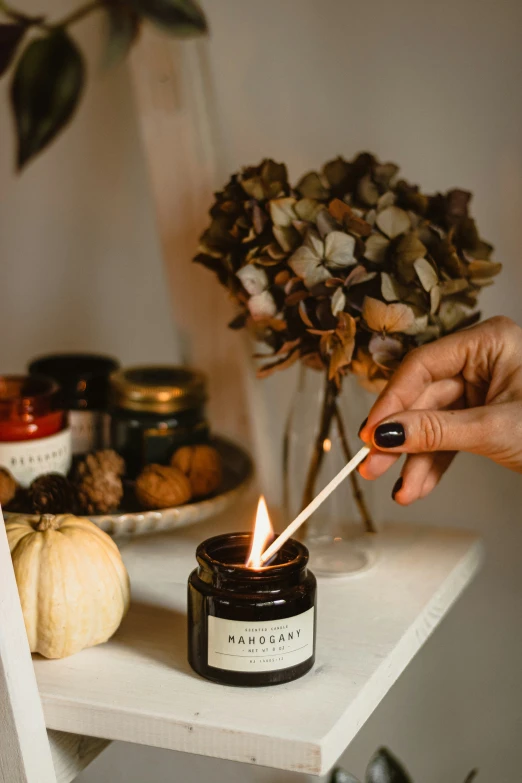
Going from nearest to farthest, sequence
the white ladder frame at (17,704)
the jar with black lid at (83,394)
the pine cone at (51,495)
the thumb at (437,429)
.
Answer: the white ladder frame at (17,704)
the thumb at (437,429)
the pine cone at (51,495)
the jar with black lid at (83,394)

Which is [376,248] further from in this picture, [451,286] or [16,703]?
[16,703]

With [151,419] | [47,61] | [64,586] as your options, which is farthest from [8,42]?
[64,586]

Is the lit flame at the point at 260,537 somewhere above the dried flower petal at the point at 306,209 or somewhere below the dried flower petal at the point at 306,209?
below

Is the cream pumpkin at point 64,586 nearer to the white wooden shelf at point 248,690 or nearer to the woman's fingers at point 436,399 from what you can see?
the white wooden shelf at point 248,690

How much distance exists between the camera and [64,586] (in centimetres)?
61

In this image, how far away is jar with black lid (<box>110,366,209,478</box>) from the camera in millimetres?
854

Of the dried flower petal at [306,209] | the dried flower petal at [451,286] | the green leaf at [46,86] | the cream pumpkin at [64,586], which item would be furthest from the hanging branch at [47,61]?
the cream pumpkin at [64,586]

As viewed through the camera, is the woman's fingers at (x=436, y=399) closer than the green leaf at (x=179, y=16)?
Yes

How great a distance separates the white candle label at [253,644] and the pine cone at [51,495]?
23 centimetres

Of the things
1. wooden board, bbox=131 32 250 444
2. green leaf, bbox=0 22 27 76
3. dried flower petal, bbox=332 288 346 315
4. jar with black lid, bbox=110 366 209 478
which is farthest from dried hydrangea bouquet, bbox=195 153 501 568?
green leaf, bbox=0 22 27 76

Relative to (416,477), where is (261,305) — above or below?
above

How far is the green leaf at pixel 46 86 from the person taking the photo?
110 centimetres

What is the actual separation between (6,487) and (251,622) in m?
0.29

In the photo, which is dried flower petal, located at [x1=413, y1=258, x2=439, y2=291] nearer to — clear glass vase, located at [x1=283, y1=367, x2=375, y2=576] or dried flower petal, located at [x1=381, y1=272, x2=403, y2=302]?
dried flower petal, located at [x1=381, y1=272, x2=403, y2=302]
